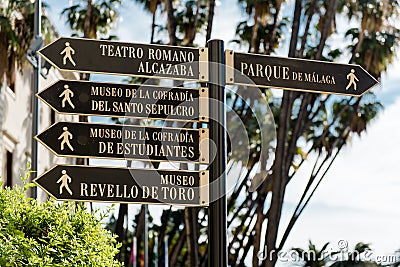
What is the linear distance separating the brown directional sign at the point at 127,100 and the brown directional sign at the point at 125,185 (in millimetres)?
446

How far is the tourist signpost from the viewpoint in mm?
6336

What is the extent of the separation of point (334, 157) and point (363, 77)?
28.0m

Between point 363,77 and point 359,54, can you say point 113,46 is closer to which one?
point 363,77

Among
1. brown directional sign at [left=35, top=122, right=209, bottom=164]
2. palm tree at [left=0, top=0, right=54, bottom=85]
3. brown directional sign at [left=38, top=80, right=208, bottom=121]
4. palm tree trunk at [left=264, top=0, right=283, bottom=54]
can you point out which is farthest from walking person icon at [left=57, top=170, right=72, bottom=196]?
palm tree trunk at [left=264, top=0, right=283, bottom=54]

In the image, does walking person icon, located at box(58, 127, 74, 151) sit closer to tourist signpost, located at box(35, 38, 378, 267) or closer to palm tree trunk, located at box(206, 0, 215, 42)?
tourist signpost, located at box(35, 38, 378, 267)

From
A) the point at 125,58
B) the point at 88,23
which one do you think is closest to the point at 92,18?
the point at 88,23

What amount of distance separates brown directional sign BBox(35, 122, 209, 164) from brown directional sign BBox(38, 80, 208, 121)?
0.12m

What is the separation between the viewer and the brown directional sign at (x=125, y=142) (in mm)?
6375

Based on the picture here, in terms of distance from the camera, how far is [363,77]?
22.8 ft

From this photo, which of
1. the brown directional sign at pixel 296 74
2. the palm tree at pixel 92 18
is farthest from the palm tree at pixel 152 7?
the brown directional sign at pixel 296 74

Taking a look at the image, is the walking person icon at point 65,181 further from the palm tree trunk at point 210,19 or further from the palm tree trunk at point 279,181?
the palm tree trunk at point 210,19

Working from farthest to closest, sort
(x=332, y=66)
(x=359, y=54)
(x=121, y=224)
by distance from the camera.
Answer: (x=359, y=54) → (x=121, y=224) → (x=332, y=66)

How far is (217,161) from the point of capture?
6.37 meters

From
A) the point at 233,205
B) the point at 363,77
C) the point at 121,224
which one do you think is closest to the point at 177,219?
the point at 233,205
